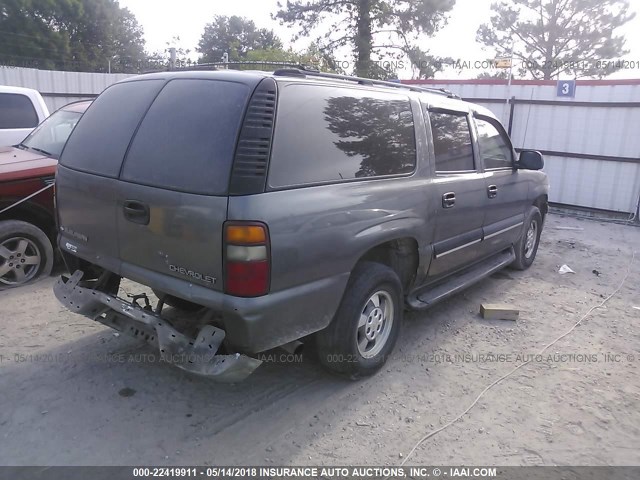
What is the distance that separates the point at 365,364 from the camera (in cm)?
354

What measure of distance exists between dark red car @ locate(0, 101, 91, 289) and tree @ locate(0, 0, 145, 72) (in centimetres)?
3808

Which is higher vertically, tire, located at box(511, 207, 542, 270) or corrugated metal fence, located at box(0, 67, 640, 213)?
corrugated metal fence, located at box(0, 67, 640, 213)

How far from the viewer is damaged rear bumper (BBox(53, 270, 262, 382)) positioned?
9.14ft

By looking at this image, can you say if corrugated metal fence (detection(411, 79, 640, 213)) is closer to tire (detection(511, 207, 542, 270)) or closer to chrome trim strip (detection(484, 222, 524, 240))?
tire (detection(511, 207, 542, 270))

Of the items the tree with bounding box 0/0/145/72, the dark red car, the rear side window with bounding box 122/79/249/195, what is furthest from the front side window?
the tree with bounding box 0/0/145/72

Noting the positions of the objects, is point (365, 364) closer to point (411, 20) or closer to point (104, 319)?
point (104, 319)

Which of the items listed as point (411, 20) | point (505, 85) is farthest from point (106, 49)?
point (505, 85)

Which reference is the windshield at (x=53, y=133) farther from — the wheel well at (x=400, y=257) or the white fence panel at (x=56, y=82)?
the white fence panel at (x=56, y=82)

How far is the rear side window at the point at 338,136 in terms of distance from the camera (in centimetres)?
287

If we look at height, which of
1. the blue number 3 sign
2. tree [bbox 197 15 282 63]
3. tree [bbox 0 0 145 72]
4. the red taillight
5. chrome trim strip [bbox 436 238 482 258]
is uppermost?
tree [bbox 197 15 282 63]

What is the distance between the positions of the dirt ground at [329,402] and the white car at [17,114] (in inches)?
124

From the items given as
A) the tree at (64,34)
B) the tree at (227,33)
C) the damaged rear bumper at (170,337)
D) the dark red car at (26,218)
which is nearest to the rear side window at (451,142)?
the damaged rear bumper at (170,337)

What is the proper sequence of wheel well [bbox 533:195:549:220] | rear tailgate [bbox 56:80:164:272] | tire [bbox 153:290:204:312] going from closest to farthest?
rear tailgate [bbox 56:80:164:272] → tire [bbox 153:290:204:312] → wheel well [bbox 533:195:549:220]

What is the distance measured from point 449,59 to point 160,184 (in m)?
22.2
